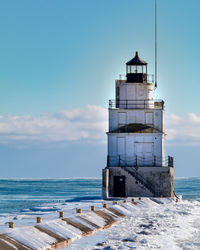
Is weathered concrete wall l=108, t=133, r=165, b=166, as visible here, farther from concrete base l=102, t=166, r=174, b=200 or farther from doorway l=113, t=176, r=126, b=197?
doorway l=113, t=176, r=126, b=197

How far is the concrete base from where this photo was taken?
49500mm

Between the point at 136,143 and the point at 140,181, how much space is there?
3.54 metres

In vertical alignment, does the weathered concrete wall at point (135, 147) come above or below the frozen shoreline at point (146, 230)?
above

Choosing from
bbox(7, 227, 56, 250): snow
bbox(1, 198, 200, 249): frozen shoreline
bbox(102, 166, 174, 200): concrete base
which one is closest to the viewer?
bbox(7, 227, 56, 250): snow

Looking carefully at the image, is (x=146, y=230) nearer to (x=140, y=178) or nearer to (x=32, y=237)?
(x=32, y=237)

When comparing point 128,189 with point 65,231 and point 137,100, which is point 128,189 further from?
point 65,231

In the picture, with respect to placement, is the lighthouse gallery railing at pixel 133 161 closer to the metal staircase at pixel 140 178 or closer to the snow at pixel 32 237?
the metal staircase at pixel 140 178

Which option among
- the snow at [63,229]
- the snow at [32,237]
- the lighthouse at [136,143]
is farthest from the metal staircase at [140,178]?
the snow at [32,237]

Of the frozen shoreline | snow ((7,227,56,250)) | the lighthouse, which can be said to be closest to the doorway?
the lighthouse

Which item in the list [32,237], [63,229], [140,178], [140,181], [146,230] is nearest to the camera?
[32,237]

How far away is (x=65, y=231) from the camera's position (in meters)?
25.1

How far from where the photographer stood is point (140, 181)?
1953 inches

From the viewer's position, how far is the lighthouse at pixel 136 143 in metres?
49.7

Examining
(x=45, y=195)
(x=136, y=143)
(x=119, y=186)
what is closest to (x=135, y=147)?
(x=136, y=143)
